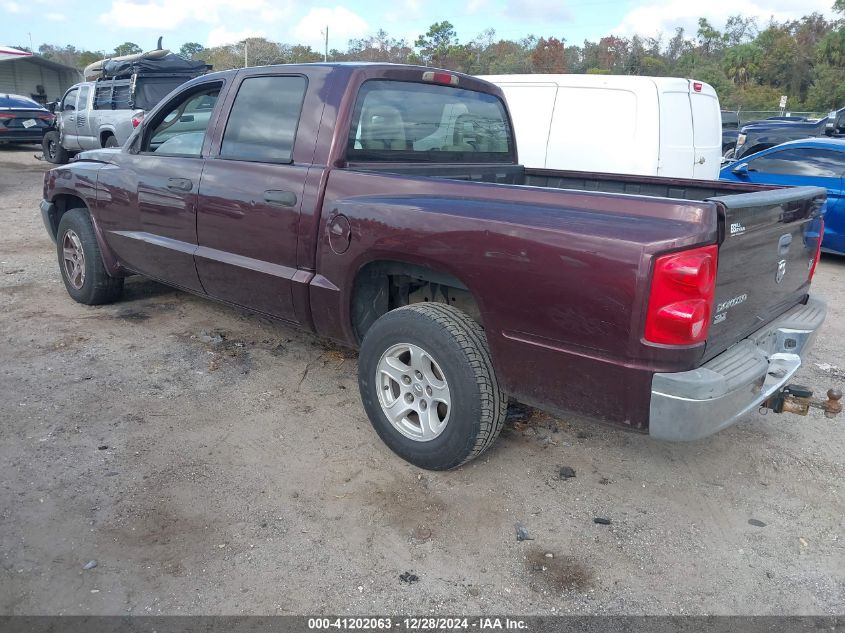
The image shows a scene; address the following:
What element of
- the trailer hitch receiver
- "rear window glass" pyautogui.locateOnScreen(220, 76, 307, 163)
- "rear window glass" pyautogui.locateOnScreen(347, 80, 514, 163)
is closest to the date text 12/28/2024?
the trailer hitch receiver

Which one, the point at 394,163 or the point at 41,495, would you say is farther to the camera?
the point at 394,163

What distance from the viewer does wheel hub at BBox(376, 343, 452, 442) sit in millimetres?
3186

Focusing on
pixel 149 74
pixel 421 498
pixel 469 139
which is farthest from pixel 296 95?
pixel 149 74

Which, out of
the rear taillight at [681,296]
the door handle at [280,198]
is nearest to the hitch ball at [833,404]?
the rear taillight at [681,296]

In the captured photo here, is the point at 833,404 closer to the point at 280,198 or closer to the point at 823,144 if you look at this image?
the point at 280,198

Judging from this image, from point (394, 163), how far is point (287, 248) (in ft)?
2.60

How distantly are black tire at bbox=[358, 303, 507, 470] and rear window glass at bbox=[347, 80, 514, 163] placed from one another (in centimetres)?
106

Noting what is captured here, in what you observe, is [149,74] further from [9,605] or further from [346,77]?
[9,605]

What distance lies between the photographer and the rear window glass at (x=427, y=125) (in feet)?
12.2

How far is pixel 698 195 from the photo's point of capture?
3994 millimetres

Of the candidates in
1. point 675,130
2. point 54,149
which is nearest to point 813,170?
point 675,130

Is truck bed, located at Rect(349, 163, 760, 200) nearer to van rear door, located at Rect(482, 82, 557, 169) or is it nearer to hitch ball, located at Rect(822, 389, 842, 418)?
hitch ball, located at Rect(822, 389, 842, 418)

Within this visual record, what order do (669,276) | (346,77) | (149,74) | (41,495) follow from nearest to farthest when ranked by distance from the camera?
(669,276) < (41,495) < (346,77) < (149,74)

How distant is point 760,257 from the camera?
2.84 meters
